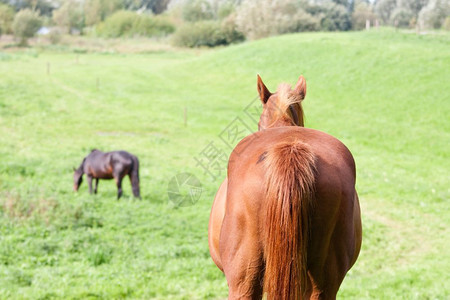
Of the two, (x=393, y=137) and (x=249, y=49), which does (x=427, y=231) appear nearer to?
(x=393, y=137)

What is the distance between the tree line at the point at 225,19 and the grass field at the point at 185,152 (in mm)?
10398

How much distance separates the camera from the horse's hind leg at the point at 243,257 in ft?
8.66

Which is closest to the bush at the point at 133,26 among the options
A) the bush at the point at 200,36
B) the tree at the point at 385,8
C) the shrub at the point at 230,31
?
the bush at the point at 200,36

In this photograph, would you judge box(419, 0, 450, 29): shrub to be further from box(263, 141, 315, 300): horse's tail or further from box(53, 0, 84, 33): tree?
box(263, 141, 315, 300): horse's tail

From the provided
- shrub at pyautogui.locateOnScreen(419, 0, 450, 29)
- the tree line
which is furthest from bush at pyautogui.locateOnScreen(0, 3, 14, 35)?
shrub at pyautogui.locateOnScreen(419, 0, 450, 29)

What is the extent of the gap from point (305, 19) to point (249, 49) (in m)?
12.6

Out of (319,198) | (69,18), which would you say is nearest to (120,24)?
(69,18)

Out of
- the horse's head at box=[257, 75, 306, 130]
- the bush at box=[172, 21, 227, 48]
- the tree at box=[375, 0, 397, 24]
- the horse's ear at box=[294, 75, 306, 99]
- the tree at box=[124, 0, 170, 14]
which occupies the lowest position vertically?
the bush at box=[172, 21, 227, 48]

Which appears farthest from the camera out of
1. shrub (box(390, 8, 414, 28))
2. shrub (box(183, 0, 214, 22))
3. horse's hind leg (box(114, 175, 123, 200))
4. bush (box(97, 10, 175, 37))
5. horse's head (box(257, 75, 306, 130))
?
shrub (box(183, 0, 214, 22))

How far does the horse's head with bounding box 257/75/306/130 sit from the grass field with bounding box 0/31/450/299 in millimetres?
2890

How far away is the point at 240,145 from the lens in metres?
3.01

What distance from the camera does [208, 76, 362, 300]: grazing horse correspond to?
2.50 meters

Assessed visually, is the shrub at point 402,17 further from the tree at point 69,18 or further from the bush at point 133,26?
the tree at point 69,18

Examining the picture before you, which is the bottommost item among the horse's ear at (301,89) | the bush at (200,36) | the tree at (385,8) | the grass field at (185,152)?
the grass field at (185,152)
